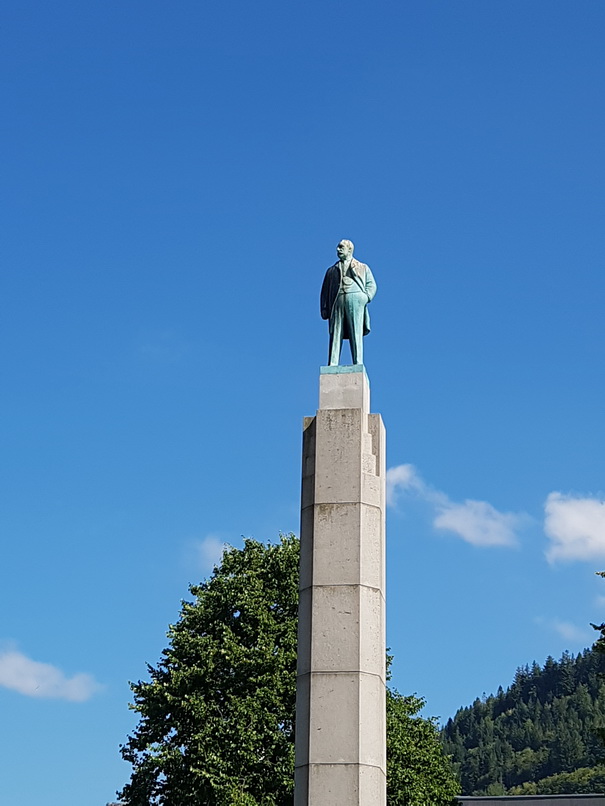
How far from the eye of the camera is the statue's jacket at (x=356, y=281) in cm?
2131

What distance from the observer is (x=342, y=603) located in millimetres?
18484

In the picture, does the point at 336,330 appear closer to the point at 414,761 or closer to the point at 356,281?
the point at 356,281

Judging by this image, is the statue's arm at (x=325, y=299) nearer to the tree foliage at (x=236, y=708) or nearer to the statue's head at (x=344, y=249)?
the statue's head at (x=344, y=249)

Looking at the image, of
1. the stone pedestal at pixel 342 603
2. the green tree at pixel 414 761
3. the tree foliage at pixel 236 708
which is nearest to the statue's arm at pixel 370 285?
the stone pedestal at pixel 342 603

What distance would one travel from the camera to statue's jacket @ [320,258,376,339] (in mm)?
21312

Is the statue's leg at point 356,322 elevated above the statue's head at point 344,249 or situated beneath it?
situated beneath

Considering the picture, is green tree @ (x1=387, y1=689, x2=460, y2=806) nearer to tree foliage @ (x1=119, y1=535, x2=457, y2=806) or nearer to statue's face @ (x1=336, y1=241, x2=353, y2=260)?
tree foliage @ (x1=119, y1=535, x2=457, y2=806)

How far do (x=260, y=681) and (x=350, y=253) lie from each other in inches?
711

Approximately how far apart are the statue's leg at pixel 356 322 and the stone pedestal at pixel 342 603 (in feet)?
1.84

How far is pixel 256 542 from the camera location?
129ft

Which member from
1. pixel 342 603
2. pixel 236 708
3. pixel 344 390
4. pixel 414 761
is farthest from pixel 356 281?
pixel 414 761

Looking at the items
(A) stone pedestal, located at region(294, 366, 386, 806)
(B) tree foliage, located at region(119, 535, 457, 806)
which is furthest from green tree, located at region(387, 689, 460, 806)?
(A) stone pedestal, located at region(294, 366, 386, 806)

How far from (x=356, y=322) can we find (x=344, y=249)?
1.51 metres

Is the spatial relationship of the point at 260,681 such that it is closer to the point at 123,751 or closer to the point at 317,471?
the point at 123,751
